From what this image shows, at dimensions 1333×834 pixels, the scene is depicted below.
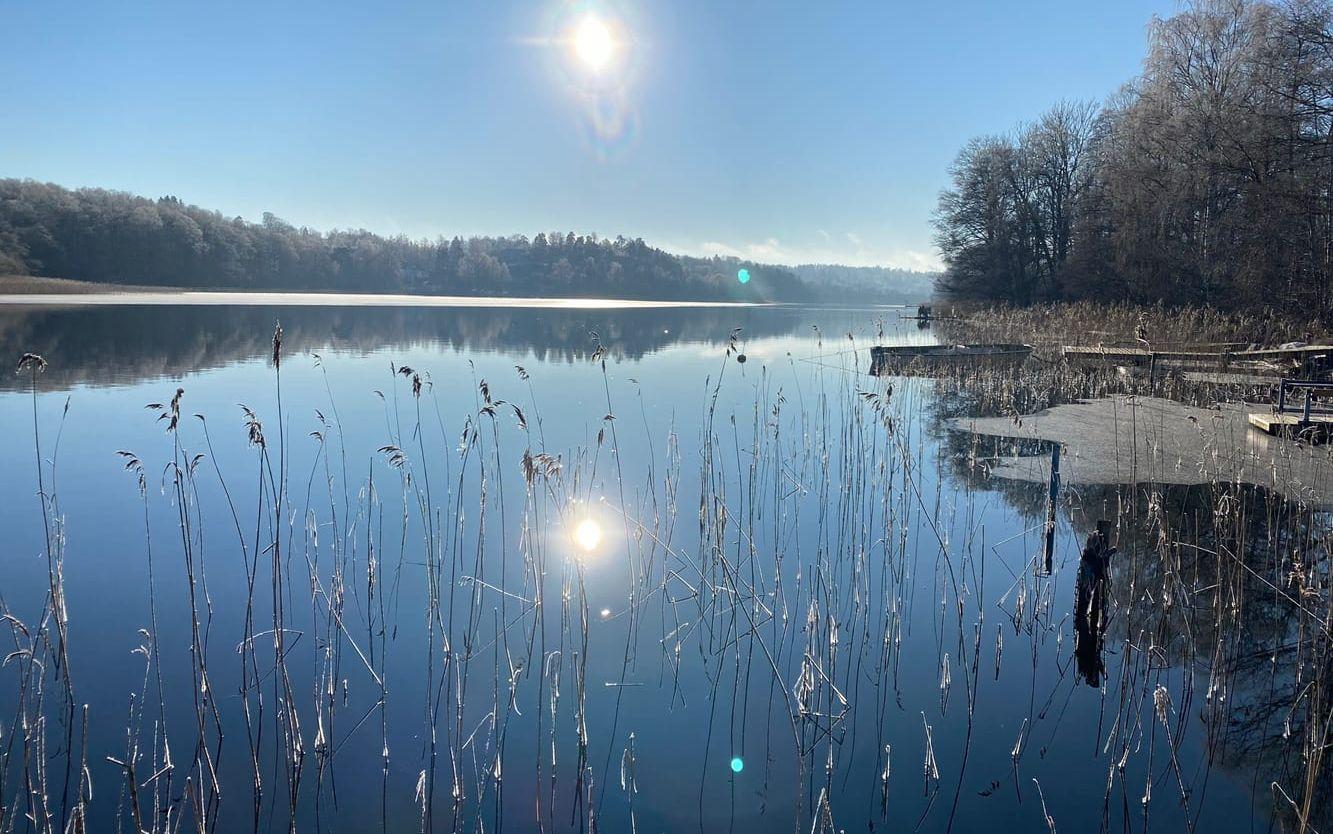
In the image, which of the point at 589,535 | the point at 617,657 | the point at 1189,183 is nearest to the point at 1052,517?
the point at 617,657

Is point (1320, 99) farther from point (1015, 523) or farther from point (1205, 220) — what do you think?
point (1015, 523)

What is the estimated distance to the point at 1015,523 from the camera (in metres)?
7.20

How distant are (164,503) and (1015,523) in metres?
7.28

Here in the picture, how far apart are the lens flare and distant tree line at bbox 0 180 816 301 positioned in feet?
221

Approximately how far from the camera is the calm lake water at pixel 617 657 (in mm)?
3422

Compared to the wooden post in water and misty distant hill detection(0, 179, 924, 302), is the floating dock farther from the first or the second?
misty distant hill detection(0, 179, 924, 302)

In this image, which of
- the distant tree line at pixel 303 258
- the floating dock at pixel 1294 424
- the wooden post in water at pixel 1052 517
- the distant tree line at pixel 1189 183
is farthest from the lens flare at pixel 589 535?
the distant tree line at pixel 303 258

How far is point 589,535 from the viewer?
652cm

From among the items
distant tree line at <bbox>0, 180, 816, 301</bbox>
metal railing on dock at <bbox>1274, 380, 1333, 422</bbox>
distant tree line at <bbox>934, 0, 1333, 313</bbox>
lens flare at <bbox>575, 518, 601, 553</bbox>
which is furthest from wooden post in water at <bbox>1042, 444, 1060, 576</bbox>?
distant tree line at <bbox>0, 180, 816, 301</bbox>

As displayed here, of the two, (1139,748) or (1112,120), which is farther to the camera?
(1112,120)

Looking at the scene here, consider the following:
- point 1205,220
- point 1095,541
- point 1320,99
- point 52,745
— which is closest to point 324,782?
point 52,745

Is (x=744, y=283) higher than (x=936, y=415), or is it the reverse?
(x=744, y=283)

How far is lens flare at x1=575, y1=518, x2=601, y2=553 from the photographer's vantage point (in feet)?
20.7

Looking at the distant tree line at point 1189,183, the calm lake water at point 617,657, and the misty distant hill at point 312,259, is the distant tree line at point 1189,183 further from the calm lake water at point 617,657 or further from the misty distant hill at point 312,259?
the misty distant hill at point 312,259
